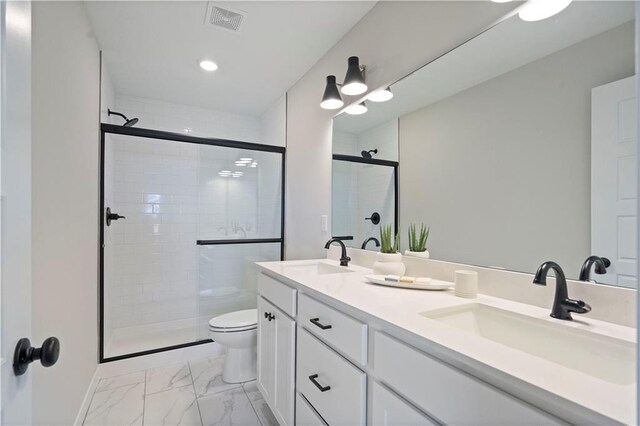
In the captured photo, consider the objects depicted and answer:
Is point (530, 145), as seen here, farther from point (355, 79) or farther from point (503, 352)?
point (355, 79)

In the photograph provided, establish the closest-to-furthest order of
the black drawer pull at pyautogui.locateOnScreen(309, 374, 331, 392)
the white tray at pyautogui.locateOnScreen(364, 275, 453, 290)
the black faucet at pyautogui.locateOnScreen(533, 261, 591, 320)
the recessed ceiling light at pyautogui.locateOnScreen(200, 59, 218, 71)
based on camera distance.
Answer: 1. the black faucet at pyautogui.locateOnScreen(533, 261, 591, 320)
2. the black drawer pull at pyautogui.locateOnScreen(309, 374, 331, 392)
3. the white tray at pyautogui.locateOnScreen(364, 275, 453, 290)
4. the recessed ceiling light at pyautogui.locateOnScreen(200, 59, 218, 71)

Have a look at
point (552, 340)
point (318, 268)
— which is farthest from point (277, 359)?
point (552, 340)

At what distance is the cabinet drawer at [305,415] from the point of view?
121 centimetres

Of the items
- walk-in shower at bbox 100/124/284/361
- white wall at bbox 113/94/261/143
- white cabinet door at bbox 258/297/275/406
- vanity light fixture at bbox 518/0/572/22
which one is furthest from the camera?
white wall at bbox 113/94/261/143

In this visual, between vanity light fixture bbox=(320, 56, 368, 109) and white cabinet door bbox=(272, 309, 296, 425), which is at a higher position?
vanity light fixture bbox=(320, 56, 368, 109)

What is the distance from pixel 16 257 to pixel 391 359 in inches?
34.3

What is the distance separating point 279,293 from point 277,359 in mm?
345

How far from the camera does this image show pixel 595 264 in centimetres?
91

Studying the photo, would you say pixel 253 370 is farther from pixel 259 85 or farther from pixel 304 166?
pixel 259 85

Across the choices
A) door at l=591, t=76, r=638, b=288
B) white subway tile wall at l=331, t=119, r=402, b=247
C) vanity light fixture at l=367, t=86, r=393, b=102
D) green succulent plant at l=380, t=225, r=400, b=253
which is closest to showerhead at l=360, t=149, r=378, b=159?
white subway tile wall at l=331, t=119, r=402, b=247

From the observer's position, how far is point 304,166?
2.58 metres

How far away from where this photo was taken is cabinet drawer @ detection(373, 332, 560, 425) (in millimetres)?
573

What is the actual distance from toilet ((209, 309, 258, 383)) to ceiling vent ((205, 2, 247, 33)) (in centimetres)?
203

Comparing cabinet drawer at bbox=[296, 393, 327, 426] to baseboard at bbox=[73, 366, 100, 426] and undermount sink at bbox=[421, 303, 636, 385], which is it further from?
baseboard at bbox=[73, 366, 100, 426]
